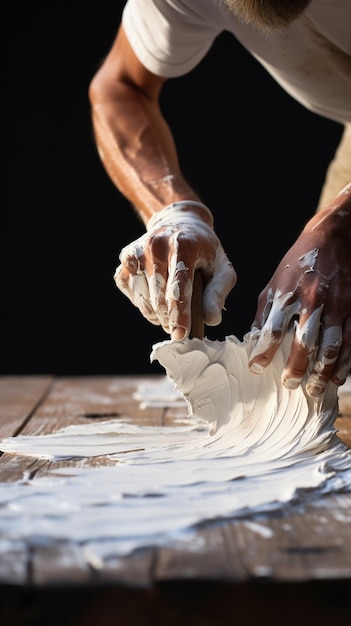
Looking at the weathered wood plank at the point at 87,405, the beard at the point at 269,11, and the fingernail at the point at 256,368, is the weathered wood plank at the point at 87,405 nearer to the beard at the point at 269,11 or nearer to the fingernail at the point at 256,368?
the fingernail at the point at 256,368

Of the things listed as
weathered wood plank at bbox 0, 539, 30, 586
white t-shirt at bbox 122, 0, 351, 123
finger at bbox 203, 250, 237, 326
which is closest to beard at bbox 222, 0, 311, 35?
white t-shirt at bbox 122, 0, 351, 123

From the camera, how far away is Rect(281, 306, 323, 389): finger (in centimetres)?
102

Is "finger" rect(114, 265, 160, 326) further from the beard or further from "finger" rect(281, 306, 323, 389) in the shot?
the beard

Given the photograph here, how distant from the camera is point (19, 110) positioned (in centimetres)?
327

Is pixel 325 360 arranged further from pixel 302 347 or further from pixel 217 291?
pixel 217 291

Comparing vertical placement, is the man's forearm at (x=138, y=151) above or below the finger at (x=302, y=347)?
above

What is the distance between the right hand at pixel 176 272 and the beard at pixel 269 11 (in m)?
0.30

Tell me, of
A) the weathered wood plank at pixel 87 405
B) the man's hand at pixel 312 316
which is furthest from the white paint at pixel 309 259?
the weathered wood plank at pixel 87 405

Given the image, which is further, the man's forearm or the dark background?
the dark background

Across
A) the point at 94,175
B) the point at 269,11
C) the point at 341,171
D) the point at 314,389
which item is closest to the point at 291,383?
the point at 314,389

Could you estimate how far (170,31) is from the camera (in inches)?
60.1

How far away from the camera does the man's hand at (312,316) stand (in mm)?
1027

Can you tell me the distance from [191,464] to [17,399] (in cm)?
83

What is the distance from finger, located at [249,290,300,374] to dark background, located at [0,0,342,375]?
227 centimetres
